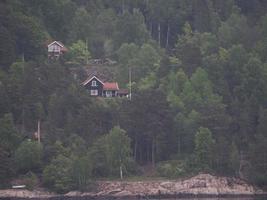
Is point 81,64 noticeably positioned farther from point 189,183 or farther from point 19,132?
point 189,183

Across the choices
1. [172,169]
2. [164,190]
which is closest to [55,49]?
[172,169]

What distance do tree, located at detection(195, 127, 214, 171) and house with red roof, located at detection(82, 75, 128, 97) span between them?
1470 cm

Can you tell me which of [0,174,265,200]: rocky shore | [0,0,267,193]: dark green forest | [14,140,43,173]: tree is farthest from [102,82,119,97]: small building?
[0,174,265,200]: rocky shore

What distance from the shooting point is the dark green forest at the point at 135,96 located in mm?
72250

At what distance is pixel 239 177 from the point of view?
72.0m

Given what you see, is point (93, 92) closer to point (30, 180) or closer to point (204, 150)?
point (204, 150)

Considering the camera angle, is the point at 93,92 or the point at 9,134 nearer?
the point at 9,134

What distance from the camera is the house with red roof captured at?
3383 inches

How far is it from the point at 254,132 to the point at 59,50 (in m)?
22.5

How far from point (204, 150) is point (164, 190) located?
5.01m

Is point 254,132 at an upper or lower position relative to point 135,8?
lower

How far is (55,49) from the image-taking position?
3578 inches

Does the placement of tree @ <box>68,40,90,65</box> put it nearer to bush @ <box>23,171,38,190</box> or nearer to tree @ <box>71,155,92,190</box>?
bush @ <box>23,171,38,190</box>

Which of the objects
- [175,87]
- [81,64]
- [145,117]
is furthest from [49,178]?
[81,64]
